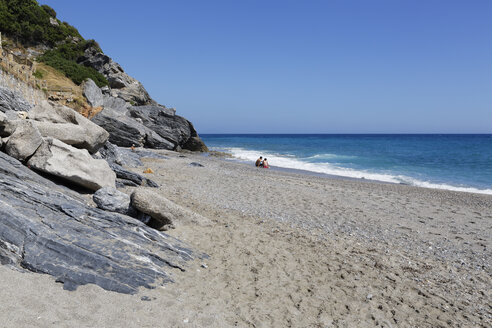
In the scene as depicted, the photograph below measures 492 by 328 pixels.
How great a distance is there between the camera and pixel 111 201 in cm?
815

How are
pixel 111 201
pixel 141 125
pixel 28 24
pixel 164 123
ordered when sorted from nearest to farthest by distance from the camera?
pixel 111 201
pixel 141 125
pixel 164 123
pixel 28 24

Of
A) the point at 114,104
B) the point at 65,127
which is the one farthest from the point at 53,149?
the point at 114,104

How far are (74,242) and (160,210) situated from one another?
2.77 meters

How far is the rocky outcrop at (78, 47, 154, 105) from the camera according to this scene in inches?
1715

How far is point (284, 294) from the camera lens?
6.04 metres

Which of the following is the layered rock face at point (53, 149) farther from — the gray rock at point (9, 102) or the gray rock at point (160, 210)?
the gray rock at point (160, 210)

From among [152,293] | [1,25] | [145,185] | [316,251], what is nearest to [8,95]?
[145,185]

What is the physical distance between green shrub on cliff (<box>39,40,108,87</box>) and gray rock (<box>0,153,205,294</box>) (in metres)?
34.6

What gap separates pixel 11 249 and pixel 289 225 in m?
7.30

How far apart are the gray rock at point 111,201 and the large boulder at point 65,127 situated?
3024mm

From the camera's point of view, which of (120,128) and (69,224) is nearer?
(69,224)

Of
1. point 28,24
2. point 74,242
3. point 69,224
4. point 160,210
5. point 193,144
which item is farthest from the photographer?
point 193,144

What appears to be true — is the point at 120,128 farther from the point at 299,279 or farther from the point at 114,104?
the point at 299,279

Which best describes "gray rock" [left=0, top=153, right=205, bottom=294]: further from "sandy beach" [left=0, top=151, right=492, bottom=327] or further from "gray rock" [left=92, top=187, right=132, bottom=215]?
"gray rock" [left=92, top=187, right=132, bottom=215]
